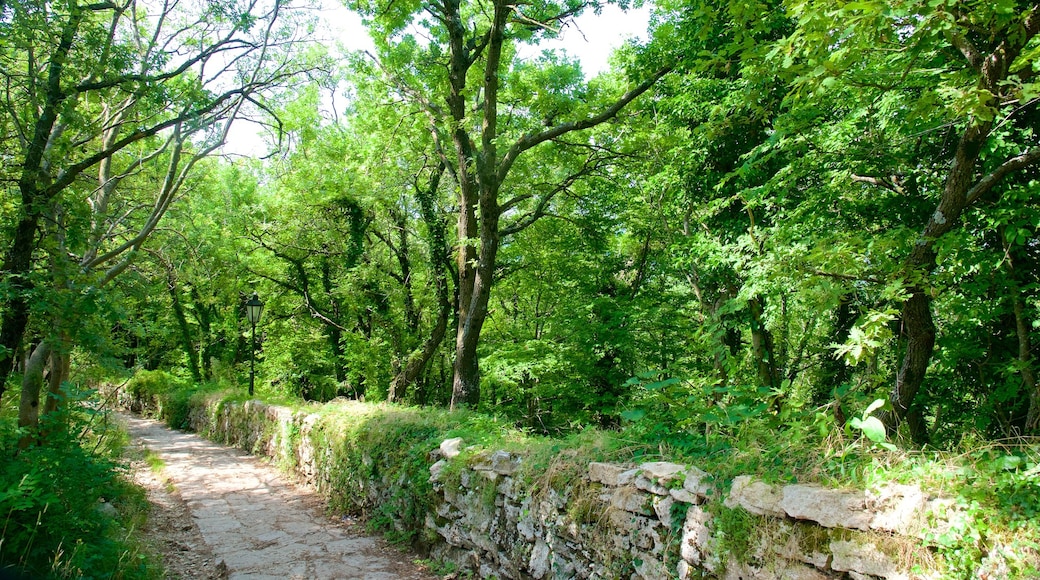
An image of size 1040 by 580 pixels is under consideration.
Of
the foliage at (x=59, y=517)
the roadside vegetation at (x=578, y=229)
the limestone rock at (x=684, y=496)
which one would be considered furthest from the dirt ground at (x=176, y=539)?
the limestone rock at (x=684, y=496)

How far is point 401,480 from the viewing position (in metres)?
6.05

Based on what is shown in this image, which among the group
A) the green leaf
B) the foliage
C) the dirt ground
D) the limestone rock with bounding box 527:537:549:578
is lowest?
the dirt ground

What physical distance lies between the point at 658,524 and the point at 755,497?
2.23 ft

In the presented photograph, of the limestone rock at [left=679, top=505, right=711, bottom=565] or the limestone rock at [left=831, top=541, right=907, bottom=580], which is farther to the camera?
the limestone rock at [left=679, top=505, right=711, bottom=565]

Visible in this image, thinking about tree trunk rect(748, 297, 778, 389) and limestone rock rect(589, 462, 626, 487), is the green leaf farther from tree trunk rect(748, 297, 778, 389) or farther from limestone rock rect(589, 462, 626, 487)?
tree trunk rect(748, 297, 778, 389)

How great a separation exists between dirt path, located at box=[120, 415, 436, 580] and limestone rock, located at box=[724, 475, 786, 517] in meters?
3.36

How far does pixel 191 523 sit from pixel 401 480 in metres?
2.73

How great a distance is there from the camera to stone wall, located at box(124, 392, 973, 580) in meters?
2.37

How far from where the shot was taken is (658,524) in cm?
331

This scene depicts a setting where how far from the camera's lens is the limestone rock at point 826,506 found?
2.45 metres

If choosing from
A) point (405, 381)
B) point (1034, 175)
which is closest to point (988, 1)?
point (1034, 175)

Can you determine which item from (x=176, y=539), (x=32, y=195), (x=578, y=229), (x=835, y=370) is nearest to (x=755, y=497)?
(x=32, y=195)

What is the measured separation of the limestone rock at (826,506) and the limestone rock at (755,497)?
0.13 feet

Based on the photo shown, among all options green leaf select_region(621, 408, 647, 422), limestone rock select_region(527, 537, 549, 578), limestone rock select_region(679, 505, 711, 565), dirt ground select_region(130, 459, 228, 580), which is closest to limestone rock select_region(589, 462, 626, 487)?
green leaf select_region(621, 408, 647, 422)
